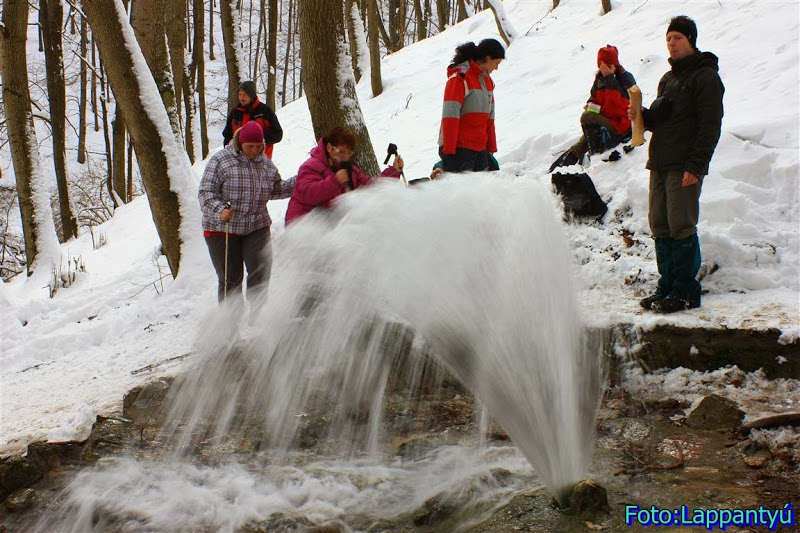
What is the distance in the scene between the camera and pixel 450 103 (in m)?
6.00

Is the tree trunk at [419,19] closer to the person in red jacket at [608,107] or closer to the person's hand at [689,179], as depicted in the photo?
the person in red jacket at [608,107]

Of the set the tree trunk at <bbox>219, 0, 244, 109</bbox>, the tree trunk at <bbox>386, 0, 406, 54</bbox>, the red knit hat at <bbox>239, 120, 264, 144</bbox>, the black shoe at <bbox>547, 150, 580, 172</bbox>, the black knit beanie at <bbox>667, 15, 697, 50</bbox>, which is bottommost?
the black shoe at <bbox>547, 150, 580, 172</bbox>

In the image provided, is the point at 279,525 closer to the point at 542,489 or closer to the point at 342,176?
the point at 542,489

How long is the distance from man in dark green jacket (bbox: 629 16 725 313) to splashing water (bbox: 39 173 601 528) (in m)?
0.90

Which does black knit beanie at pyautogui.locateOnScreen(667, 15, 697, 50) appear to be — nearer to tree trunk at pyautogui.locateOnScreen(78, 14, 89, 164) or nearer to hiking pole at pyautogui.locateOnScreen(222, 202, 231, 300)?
hiking pole at pyautogui.locateOnScreen(222, 202, 231, 300)

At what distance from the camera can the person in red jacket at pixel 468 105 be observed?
6016 millimetres

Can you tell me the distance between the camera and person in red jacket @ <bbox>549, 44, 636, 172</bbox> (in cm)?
721

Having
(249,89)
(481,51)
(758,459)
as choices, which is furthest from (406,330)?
(249,89)

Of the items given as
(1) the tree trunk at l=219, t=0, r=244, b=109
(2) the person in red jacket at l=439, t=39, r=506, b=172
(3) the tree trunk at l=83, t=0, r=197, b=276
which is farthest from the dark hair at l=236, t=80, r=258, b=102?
(1) the tree trunk at l=219, t=0, r=244, b=109

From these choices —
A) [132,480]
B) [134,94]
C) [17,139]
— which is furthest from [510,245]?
[17,139]

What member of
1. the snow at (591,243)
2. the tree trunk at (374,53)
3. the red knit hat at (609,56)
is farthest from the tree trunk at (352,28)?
the red knit hat at (609,56)

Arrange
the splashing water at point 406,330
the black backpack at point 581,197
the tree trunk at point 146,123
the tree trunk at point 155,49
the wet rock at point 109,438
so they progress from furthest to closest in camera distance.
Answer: the tree trunk at point 155,49
the tree trunk at point 146,123
the black backpack at point 581,197
the wet rock at point 109,438
the splashing water at point 406,330

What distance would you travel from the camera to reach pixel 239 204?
5633mm

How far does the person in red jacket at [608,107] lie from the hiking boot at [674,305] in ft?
9.77
